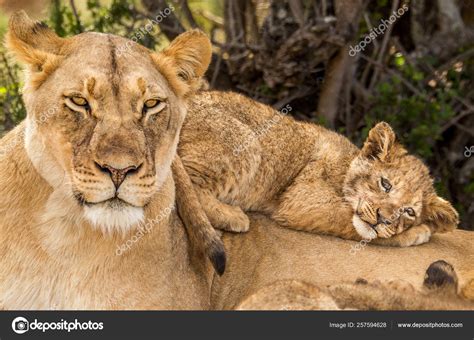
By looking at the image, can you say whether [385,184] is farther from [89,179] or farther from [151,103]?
[89,179]

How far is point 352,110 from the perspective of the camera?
6.57m

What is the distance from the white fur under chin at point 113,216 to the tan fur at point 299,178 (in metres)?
0.92

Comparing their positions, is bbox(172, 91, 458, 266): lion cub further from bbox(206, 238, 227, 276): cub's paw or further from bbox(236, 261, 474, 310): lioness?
bbox(236, 261, 474, 310): lioness

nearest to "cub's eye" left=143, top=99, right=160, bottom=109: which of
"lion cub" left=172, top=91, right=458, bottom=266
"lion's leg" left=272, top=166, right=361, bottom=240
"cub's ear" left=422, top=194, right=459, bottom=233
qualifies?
"lion cub" left=172, top=91, right=458, bottom=266

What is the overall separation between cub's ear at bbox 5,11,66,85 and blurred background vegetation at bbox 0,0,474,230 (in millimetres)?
2404

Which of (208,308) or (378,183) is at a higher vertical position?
(378,183)

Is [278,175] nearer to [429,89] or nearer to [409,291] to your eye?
[409,291]

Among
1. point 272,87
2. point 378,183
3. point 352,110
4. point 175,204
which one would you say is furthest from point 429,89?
point 175,204

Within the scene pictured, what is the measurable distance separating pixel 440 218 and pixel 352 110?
7.14ft

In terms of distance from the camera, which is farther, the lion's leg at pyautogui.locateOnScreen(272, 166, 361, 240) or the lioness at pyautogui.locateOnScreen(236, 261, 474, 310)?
the lion's leg at pyautogui.locateOnScreen(272, 166, 361, 240)

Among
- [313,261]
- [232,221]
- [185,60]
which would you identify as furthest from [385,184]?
[185,60]

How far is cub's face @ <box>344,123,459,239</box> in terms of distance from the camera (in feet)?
14.3

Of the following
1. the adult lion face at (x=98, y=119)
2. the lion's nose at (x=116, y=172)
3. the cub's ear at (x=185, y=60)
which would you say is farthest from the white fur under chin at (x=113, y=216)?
the cub's ear at (x=185, y=60)
